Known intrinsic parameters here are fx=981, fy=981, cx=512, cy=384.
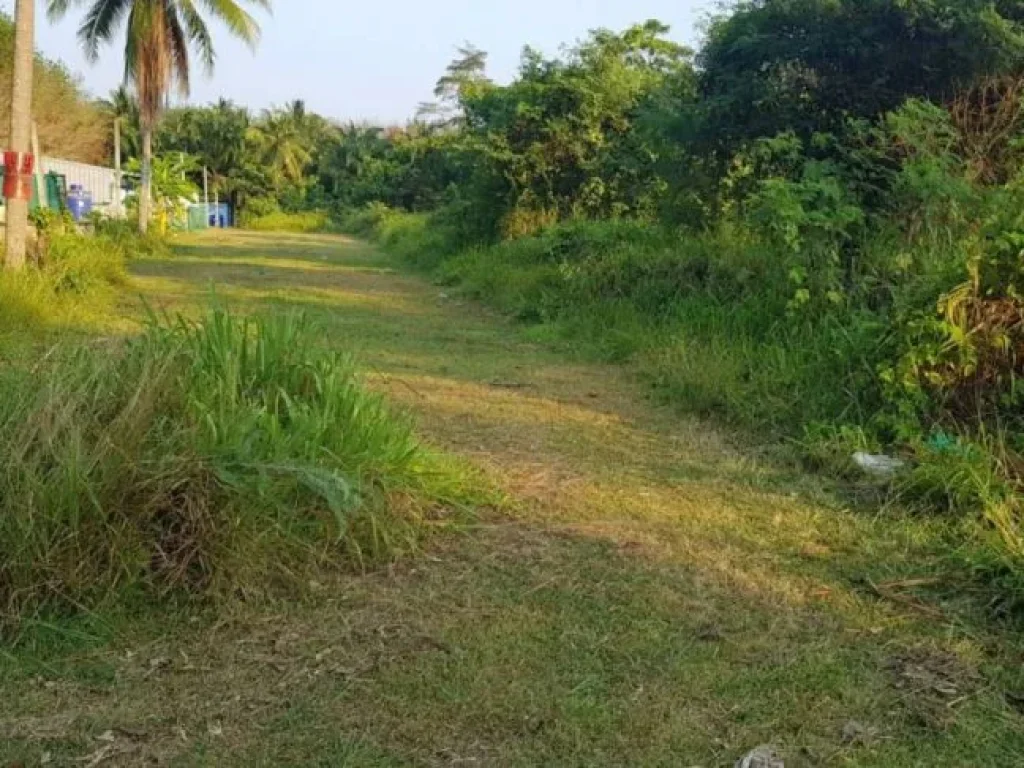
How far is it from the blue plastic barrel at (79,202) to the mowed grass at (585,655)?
18850 millimetres

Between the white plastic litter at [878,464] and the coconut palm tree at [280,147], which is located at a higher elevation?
the coconut palm tree at [280,147]

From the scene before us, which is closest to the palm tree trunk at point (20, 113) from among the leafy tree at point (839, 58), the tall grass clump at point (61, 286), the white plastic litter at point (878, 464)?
the tall grass clump at point (61, 286)

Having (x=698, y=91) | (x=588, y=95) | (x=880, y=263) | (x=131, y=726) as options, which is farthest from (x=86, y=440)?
(x=588, y=95)

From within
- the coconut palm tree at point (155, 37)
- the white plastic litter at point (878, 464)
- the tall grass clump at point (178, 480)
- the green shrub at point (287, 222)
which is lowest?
the white plastic litter at point (878, 464)

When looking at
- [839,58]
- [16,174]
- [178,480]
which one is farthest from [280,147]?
[178,480]

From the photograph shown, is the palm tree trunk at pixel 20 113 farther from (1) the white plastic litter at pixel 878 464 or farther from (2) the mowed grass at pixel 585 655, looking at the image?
(1) the white plastic litter at pixel 878 464

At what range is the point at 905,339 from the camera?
15.7 feet

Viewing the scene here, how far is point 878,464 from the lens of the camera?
4320 mm

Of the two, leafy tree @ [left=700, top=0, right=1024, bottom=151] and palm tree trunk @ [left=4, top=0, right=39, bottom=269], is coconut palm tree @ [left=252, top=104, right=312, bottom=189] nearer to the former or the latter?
palm tree trunk @ [left=4, top=0, right=39, bottom=269]

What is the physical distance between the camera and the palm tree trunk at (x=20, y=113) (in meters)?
9.08

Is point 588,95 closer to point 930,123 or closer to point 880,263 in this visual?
point 930,123

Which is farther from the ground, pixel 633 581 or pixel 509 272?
pixel 509 272

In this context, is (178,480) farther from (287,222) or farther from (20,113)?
(287,222)

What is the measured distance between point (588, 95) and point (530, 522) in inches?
436
